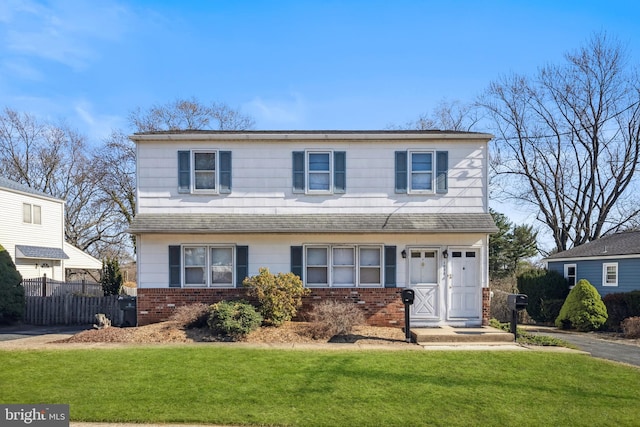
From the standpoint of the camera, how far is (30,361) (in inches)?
368

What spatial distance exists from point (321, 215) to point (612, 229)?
22.9 metres

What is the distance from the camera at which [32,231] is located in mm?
23922

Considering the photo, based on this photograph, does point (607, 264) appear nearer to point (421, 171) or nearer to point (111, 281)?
point (421, 171)

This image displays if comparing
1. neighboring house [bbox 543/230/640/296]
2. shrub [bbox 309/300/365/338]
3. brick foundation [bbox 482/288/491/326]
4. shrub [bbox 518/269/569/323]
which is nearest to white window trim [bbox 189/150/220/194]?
shrub [bbox 309/300/365/338]

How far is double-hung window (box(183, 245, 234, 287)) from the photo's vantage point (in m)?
13.4

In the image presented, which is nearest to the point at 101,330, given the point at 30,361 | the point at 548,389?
the point at 30,361

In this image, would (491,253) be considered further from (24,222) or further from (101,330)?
(24,222)

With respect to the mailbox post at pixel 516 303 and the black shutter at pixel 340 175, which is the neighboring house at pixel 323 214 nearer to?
the black shutter at pixel 340 175

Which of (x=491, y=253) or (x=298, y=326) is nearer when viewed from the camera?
(x=298, y=326)

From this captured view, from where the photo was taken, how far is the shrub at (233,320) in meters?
11.5

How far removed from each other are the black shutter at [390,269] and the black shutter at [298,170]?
322cm

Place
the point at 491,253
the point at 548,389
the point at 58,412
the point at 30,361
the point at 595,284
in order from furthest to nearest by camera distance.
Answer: the point at 491,253
the point at 595,284
the point at 30,361
the point at 548,389
the point at 58,412

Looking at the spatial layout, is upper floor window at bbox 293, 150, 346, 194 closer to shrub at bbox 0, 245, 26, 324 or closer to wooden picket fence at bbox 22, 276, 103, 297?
shrub at bbox 0, 245, 26, 324

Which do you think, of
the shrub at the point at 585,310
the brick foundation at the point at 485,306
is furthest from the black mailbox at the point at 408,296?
the shrub at the point at 585,310
